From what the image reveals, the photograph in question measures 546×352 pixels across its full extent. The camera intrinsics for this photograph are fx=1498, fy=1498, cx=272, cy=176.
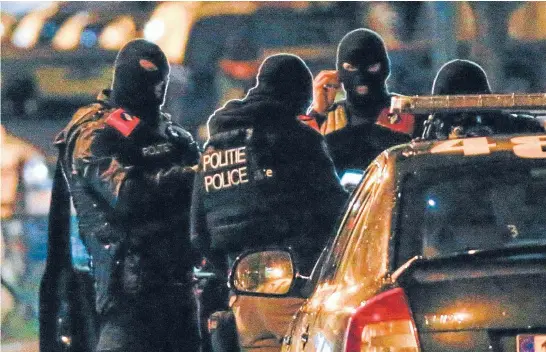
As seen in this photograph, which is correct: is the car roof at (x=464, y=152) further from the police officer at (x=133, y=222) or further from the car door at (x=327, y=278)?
the police officer at (x=133, y=222)

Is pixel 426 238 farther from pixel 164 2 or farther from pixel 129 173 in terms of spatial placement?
pixel 164 2

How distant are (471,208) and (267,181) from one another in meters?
1.75

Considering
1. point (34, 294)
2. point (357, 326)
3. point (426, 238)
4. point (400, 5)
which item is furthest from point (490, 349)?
point (400, 5)

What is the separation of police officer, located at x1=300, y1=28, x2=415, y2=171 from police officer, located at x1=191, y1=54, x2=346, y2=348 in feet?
4.07

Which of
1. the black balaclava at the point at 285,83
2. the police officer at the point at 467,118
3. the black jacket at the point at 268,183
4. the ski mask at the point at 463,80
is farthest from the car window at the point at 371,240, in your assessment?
the ski mask at the point at 463,80

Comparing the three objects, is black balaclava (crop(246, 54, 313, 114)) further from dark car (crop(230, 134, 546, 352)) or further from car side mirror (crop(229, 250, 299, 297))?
car side mirror (crop(229, 250, 299, 297))

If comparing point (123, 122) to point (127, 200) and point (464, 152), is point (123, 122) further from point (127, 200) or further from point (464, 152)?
point (464, 152)

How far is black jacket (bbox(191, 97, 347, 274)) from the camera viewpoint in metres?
5.90

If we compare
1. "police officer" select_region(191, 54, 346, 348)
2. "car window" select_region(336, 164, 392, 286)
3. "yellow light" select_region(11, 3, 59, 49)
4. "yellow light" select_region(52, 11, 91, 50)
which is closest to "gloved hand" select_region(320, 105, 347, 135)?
"police officer" select_region(191, 54, 346, 348)

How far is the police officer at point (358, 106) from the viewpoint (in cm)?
733

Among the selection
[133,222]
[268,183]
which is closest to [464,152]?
[268,183]

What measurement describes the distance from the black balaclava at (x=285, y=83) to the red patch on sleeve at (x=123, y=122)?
0.80 m

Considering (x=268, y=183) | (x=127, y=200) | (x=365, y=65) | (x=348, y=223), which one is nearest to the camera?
(x=348, y=223)

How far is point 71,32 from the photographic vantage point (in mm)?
20578
